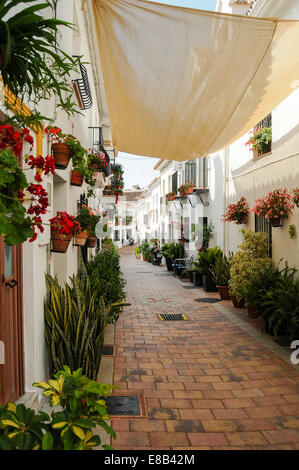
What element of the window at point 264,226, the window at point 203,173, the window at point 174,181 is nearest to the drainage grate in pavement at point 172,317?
the window at point 264,226

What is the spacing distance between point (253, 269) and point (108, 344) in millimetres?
3266

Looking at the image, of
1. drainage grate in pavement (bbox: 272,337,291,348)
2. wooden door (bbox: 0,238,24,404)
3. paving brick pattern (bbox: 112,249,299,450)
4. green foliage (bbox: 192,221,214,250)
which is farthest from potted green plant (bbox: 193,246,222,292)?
wooden door (bbox: 0,238,24,404)

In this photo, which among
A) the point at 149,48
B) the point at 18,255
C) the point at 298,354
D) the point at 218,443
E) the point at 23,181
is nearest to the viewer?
the point at 23,181

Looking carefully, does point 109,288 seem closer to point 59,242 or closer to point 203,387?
point 59,242

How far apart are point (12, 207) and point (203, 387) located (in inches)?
132

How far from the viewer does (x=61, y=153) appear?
12.7 feet

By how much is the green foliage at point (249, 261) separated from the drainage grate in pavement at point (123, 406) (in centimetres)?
380

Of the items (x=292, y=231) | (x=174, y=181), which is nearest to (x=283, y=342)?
(x=292, y=231)

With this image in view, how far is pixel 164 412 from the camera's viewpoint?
11.3 ft

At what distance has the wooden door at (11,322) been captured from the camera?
275cm

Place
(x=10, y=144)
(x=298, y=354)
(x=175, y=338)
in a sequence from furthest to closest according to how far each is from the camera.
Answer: (x=175, y=338) < (x=298, y=354) < (x=10, y=144)

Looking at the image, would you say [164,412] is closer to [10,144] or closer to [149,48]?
[10,144]

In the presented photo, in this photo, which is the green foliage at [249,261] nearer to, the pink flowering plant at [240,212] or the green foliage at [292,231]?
the green foliage at [292,231]

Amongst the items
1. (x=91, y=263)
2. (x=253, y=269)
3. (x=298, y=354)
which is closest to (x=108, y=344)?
(x=91, y=263)
